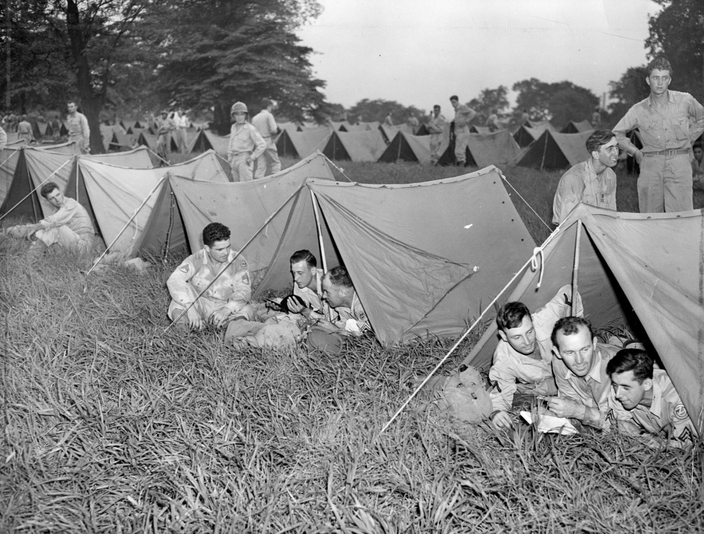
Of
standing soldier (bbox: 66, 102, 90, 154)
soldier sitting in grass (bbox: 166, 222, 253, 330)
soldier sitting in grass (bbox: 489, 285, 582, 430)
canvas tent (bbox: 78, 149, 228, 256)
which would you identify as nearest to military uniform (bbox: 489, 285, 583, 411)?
soldier sitting in grass (bbox: 489, 285, 582, 430)

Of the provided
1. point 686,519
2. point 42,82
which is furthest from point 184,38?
point 686,519

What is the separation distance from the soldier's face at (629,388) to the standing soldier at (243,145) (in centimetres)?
715

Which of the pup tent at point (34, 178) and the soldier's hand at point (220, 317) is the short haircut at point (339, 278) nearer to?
the soldier's hand at point (220, 317)

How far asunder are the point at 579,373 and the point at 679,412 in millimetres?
486

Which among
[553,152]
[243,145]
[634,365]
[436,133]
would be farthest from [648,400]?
[436,133]

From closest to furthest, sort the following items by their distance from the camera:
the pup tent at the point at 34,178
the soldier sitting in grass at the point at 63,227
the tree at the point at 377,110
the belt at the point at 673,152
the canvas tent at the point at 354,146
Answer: the belt at the point at 673,152 → the soldier sitting in grass at the point at 63,227 → the pup tent at the point at 34,178 → the canvas tent at the point at 354,146 → the tree at the point at 377,110

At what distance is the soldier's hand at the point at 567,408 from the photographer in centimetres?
343

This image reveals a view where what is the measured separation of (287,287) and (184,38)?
21738 mm

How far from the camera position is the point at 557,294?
160 inches

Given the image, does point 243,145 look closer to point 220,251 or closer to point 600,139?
point 220,251

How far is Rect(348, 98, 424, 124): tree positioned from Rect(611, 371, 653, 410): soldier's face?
46035 millimetres

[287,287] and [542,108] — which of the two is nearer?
[287,287]

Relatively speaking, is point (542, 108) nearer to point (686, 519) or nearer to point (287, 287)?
point (287, 287)

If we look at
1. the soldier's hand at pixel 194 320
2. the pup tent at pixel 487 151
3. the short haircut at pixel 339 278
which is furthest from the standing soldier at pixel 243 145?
the pup tent at pixel 487 151
